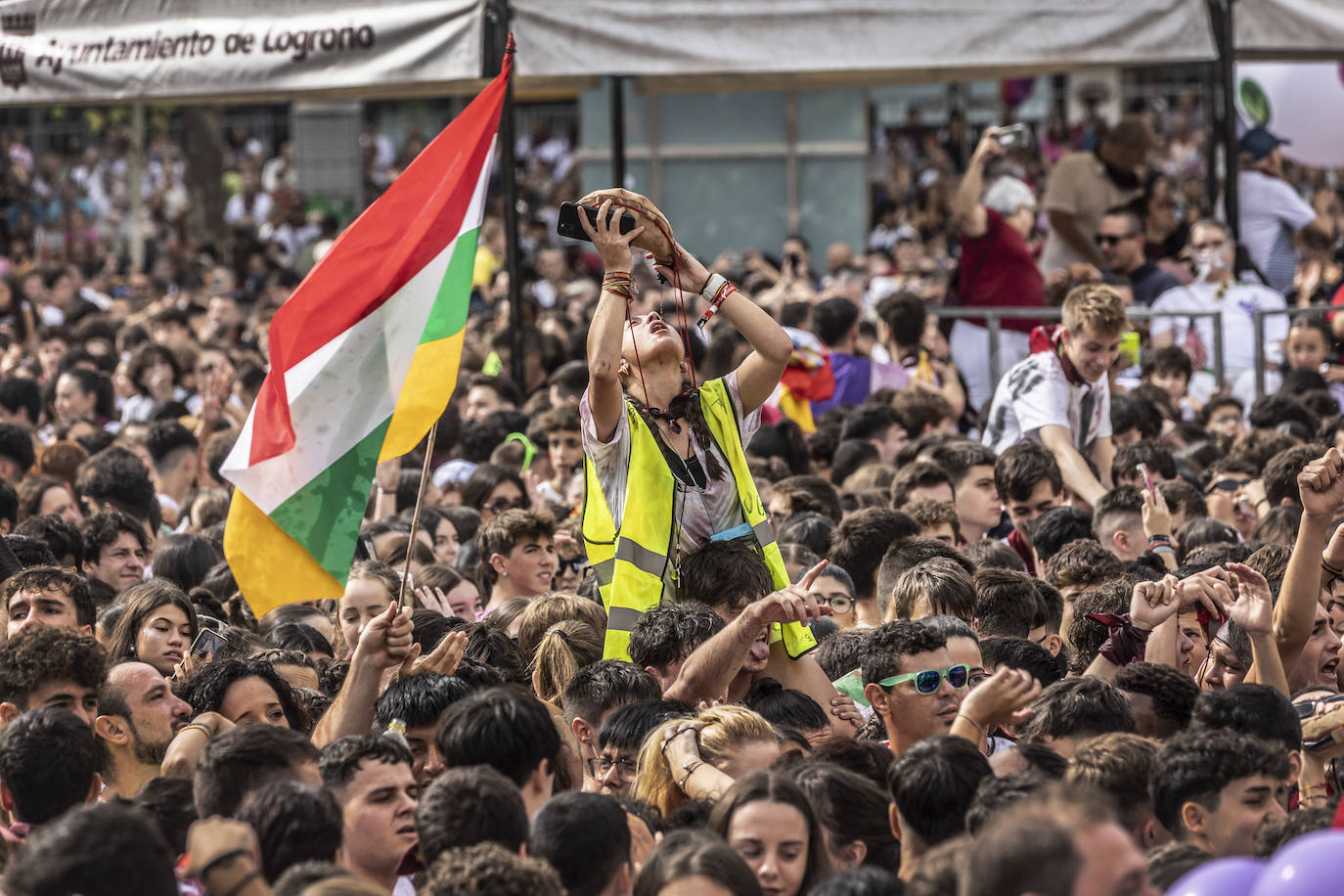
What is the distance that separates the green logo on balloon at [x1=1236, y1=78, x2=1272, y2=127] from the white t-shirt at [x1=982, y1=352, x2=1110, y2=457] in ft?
A: 25.6

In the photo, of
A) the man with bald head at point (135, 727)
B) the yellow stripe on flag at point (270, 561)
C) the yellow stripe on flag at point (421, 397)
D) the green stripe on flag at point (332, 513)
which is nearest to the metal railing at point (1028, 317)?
the yellow stripe on flag at point (421, 397)

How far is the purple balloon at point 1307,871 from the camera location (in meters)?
3.05

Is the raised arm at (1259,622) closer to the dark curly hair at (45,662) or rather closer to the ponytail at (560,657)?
the ponytail at (560,657)

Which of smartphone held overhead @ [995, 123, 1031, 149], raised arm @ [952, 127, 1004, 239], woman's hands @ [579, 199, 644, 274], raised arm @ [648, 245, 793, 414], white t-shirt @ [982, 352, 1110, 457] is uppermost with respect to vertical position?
smartphone held overhead @ [995, 123, 1031, 149]

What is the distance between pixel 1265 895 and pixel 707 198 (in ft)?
54.0

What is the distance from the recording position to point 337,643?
6996 mm

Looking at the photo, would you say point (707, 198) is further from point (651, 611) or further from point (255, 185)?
point (651, 611)

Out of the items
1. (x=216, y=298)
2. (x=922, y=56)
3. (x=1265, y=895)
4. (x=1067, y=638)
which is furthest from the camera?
(x=216, y=298)

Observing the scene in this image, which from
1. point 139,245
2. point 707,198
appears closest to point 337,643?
point 707,198

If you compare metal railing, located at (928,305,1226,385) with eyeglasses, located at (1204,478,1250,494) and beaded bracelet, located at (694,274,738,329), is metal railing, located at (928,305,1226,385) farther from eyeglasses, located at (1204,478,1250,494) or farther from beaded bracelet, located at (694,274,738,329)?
beaded bracelet, located at (694,274,738,329)

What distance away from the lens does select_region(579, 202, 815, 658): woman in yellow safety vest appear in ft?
19.3

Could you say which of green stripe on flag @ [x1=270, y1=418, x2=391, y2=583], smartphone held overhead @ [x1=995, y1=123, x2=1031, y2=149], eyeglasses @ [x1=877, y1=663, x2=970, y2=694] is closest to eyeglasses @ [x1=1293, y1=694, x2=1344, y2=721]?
eyeglasses @ [x1=877, y1=663, x2=970, y2=694]

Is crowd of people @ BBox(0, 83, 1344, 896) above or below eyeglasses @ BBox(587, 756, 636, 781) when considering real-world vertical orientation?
above

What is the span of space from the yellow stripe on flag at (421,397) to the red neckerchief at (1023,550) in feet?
9.75
